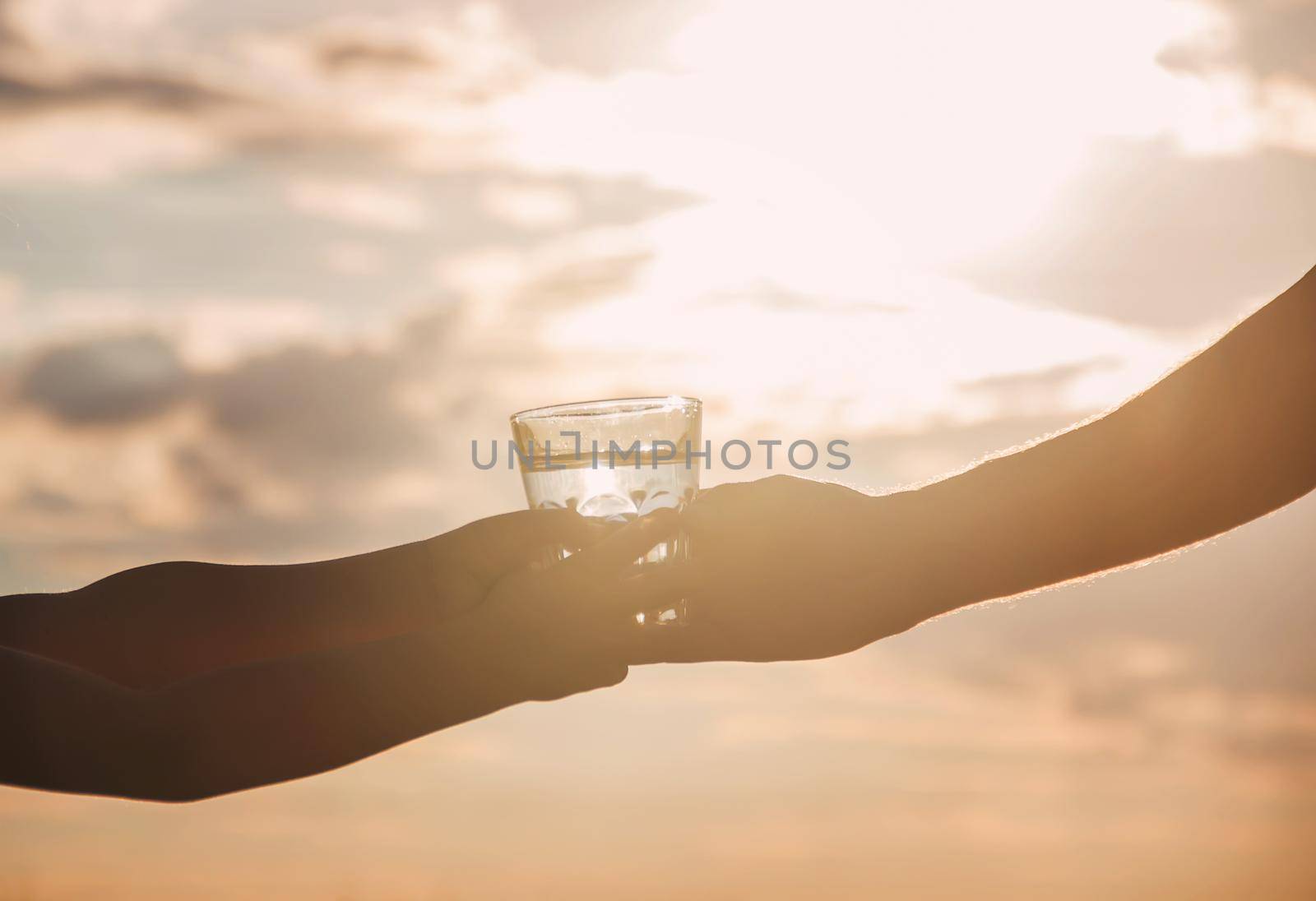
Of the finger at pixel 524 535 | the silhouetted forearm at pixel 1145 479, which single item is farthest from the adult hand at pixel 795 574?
the finger at pixel 524 535

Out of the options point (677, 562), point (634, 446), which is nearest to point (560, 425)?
point (634, 446)

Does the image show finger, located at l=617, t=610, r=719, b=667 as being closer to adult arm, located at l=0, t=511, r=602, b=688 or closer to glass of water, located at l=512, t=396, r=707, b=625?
glass of water, located at l=512, t=396, r=707, b=625

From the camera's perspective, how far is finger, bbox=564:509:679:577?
309 cm

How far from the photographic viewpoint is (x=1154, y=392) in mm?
3865

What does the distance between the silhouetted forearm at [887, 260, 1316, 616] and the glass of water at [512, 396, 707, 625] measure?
3.78ft

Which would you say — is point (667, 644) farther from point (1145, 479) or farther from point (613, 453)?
point (1145, 479)

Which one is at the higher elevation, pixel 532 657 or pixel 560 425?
pixel 560 425

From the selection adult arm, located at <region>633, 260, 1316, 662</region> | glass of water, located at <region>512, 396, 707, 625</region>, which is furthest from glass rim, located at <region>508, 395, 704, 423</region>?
adult arm, located at <region>633, 260, 1316, 662</region>

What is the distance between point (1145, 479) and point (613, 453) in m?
1.86

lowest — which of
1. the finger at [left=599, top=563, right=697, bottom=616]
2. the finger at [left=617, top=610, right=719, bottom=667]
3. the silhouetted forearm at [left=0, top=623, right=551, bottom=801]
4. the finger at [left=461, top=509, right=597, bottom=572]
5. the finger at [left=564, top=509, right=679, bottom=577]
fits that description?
the silhouetted forearm at [left=0, top=623, right=551, bottom=801]

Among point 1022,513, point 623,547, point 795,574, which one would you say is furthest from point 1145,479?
point 623,547

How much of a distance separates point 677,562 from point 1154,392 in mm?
1760

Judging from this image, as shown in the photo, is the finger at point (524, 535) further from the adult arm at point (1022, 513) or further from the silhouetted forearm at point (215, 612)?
the adult arm at point (1022, 513)

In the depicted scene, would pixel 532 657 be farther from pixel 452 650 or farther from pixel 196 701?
pixel 196 701
